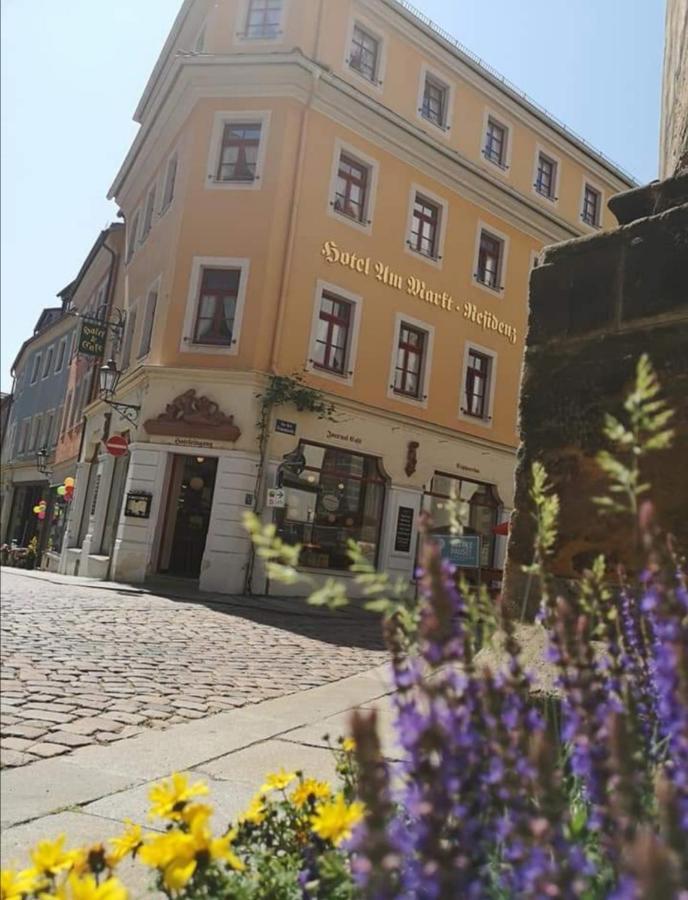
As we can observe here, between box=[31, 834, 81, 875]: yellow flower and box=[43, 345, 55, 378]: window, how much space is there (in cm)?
2837

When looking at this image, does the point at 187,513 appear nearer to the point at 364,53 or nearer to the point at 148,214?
the point at 148,214

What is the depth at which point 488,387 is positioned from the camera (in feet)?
52.6

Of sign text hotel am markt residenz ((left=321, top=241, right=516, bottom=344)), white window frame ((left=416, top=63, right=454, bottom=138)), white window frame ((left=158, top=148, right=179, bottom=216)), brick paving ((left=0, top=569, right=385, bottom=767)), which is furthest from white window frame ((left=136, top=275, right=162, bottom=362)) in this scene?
brick paving ((left=0, top=569, right=385, bottom=767))

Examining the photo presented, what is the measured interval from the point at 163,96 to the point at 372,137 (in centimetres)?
412

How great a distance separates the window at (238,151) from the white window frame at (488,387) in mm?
5351

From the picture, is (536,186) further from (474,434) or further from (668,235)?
(668,235)

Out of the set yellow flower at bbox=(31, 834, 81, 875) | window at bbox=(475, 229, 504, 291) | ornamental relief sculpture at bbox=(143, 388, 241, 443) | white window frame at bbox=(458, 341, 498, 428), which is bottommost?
yellow flower at bbox=(31, 834, 81, 875)

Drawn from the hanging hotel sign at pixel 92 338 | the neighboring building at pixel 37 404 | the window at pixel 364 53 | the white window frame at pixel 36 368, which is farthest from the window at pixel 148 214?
the white window frame at pixel 36 368

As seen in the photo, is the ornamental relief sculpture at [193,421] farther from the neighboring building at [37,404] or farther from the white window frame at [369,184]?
the neighboring building at [37,404]

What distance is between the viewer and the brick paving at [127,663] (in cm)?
325

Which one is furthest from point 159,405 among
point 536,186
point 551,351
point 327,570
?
point 551,351

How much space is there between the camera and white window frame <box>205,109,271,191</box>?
13.2 m

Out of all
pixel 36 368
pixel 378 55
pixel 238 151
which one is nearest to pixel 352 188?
pixel 238 151

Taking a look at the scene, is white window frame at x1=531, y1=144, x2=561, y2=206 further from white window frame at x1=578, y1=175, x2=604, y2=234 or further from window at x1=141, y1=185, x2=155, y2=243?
window at x1=141, y1=185, x2=155, y2=243
